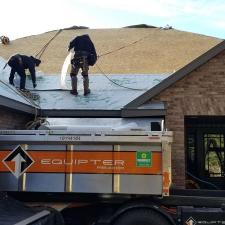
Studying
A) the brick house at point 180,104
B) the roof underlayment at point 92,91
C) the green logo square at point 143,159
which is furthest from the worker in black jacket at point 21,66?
the green logo square at point 143,159

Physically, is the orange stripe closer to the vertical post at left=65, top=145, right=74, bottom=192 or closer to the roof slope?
the vertical post at left=65, top=145, right=74, bottom=192

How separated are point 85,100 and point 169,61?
466 centimetres

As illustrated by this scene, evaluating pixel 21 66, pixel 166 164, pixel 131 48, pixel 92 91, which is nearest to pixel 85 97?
pixel 92 91

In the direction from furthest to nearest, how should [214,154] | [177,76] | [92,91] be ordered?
1. [214,154]
2. [92,91]
3. [177,76]

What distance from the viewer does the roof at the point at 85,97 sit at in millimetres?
10867

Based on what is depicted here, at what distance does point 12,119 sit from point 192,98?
4147 millimetres

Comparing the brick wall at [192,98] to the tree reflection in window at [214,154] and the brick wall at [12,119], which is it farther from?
the tree reflection in window at [214,154]

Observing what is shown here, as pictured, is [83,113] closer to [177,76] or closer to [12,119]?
A: [12,119]

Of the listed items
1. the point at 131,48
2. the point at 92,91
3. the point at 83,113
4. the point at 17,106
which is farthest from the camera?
the point at 131,48

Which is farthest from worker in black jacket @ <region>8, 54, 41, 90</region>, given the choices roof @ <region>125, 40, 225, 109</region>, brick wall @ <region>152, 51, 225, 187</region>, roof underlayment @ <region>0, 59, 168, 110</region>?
brick wall @ <region>152, 51, 225, 187</region>

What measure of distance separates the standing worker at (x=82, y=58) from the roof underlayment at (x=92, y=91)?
0.33 metres

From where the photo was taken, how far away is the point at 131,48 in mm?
17422

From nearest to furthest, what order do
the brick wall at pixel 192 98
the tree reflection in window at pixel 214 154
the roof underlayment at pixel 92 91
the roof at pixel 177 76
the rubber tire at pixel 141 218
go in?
the rubber tire at pixel 141 218
the brick wall at pixel 192 98
the roof at pixel 177 76
the roof underlayment at pixel 92 91
the tree reflection in window at pixel 214 154

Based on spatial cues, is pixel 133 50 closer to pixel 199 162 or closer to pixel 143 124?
pixel 199 162
